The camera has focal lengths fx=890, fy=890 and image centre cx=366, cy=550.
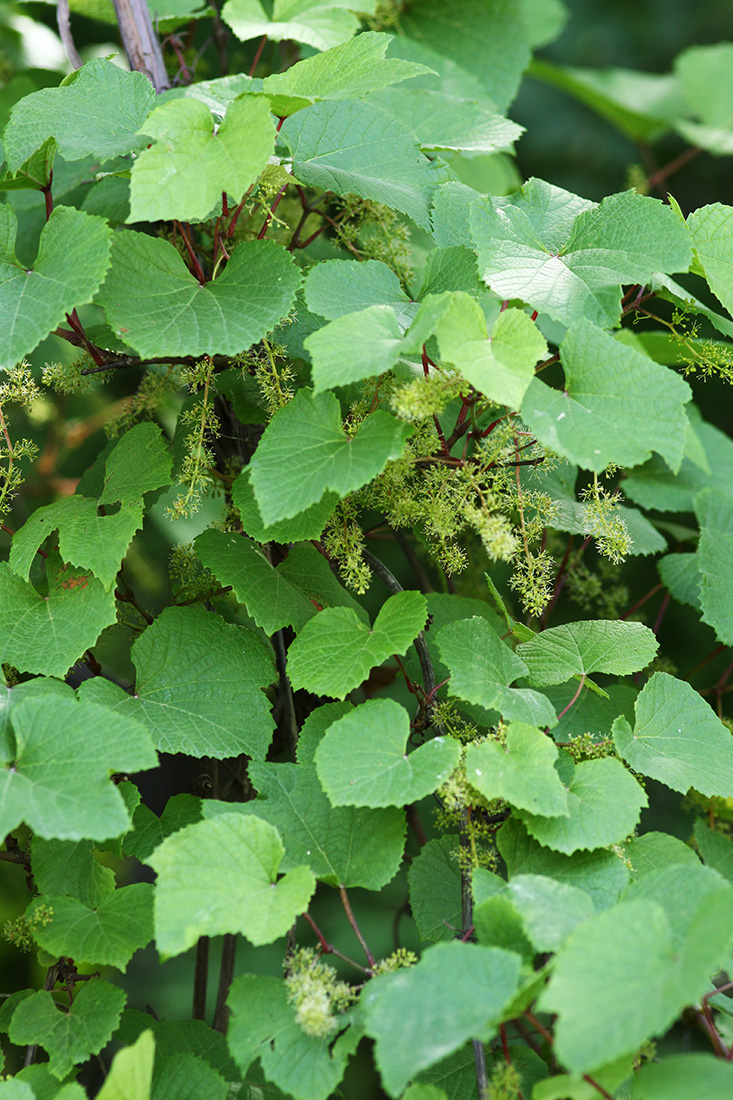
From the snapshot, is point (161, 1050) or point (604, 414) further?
point (161, 1050)

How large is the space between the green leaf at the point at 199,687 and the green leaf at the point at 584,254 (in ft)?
1.70

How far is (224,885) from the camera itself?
32.9 inches

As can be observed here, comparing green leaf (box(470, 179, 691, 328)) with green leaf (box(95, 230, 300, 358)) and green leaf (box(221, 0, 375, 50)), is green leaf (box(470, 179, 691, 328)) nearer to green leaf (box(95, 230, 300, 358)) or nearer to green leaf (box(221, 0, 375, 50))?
green leaf (box(95, 230, 300, 358))

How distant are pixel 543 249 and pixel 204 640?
2.03 ft

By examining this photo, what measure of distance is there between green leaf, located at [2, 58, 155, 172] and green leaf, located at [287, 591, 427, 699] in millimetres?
575

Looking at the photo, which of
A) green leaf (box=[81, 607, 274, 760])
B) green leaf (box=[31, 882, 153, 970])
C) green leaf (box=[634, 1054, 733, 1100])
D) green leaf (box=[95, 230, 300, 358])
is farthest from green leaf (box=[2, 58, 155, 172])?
green leaf (box=[634, 1054, 733, 1100])

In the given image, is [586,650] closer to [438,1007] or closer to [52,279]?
[438,1007]

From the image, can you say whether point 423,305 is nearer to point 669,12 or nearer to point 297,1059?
point 297,1059

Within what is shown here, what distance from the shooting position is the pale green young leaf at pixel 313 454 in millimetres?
900

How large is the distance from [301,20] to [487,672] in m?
0.98

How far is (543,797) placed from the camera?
870 mm

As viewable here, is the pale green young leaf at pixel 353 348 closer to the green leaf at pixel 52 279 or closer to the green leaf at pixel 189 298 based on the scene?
the green leaf at pixel 189 298

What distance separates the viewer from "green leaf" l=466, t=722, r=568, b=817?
87 centimetres

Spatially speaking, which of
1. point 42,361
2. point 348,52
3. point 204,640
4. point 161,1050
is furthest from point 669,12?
point 161,1050
